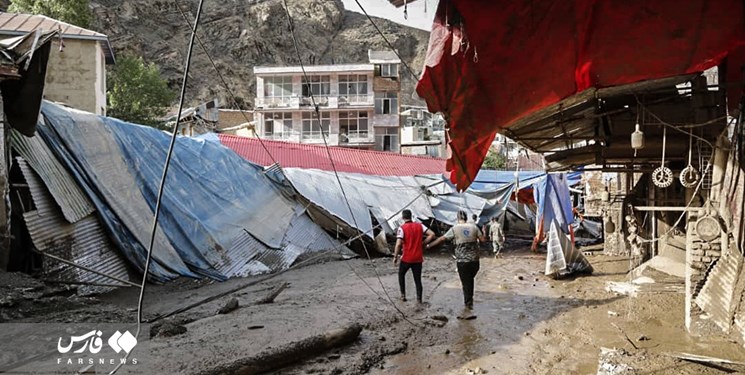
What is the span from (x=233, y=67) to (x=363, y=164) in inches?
1466

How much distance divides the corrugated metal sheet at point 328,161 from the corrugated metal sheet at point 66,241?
8.26 m

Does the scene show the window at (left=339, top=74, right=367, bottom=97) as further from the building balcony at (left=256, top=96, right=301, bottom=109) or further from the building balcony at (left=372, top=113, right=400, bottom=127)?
the building balcony at (left=256, top=96, right=301, bottom=109)

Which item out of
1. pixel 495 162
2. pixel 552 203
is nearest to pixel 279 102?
pixel 495 162

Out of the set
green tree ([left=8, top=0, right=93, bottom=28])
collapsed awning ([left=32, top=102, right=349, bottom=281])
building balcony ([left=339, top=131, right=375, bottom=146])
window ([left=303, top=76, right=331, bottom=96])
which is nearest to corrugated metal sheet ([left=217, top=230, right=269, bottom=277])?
collapsed awning ([left=32, top=102, right=349, bottom=281])

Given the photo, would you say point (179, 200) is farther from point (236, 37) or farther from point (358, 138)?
point (236, 37)

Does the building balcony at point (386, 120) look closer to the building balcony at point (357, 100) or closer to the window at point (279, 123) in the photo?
the building balcony at point (357, 100)

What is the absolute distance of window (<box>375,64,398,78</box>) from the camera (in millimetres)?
39094

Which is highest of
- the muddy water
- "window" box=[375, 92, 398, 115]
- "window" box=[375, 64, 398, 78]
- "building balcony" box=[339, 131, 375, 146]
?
"window" box=[375, 64, 398, 78]

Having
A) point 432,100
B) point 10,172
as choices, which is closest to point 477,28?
point 432,100

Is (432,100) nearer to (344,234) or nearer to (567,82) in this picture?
(567,82)

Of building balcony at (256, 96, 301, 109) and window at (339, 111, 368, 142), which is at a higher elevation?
building balcony at (256, 96, 301, 109)

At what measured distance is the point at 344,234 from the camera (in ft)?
49.5

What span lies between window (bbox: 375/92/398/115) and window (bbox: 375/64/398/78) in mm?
1467

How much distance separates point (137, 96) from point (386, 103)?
18.1m
